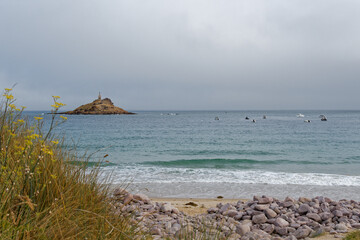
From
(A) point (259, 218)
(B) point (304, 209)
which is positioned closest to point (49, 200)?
(A) point (259, 218)

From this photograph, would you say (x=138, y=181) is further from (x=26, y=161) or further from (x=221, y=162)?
(x=26, y=161)

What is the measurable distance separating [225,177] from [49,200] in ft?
36.1

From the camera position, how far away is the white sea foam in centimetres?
1286

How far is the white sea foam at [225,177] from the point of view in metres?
12.9

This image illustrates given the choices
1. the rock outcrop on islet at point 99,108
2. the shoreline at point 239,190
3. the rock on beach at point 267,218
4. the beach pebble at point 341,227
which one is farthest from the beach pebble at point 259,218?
the rock outcrop on islet at point 99,108

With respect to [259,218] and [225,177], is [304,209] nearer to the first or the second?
[259,218]

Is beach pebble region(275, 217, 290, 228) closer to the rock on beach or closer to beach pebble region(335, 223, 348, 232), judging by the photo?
the rock on beach

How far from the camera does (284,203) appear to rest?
24.5ft

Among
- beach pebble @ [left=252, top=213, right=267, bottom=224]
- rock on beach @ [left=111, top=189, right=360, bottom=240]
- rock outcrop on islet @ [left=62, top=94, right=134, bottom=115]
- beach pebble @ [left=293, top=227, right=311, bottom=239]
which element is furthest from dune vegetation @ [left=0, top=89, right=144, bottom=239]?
rock outcrop on islet @ [left=62, top=94, right=134, bottom=115]

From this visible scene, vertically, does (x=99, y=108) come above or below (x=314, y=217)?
above

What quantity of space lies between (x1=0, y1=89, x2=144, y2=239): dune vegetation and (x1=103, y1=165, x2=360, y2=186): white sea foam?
27.0 ft

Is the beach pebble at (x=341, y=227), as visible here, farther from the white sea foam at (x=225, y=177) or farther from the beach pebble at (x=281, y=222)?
the white sea foam at (x=225, y=177)

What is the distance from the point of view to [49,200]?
3498 mm

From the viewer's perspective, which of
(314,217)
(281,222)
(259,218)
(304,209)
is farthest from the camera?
(304,209)
